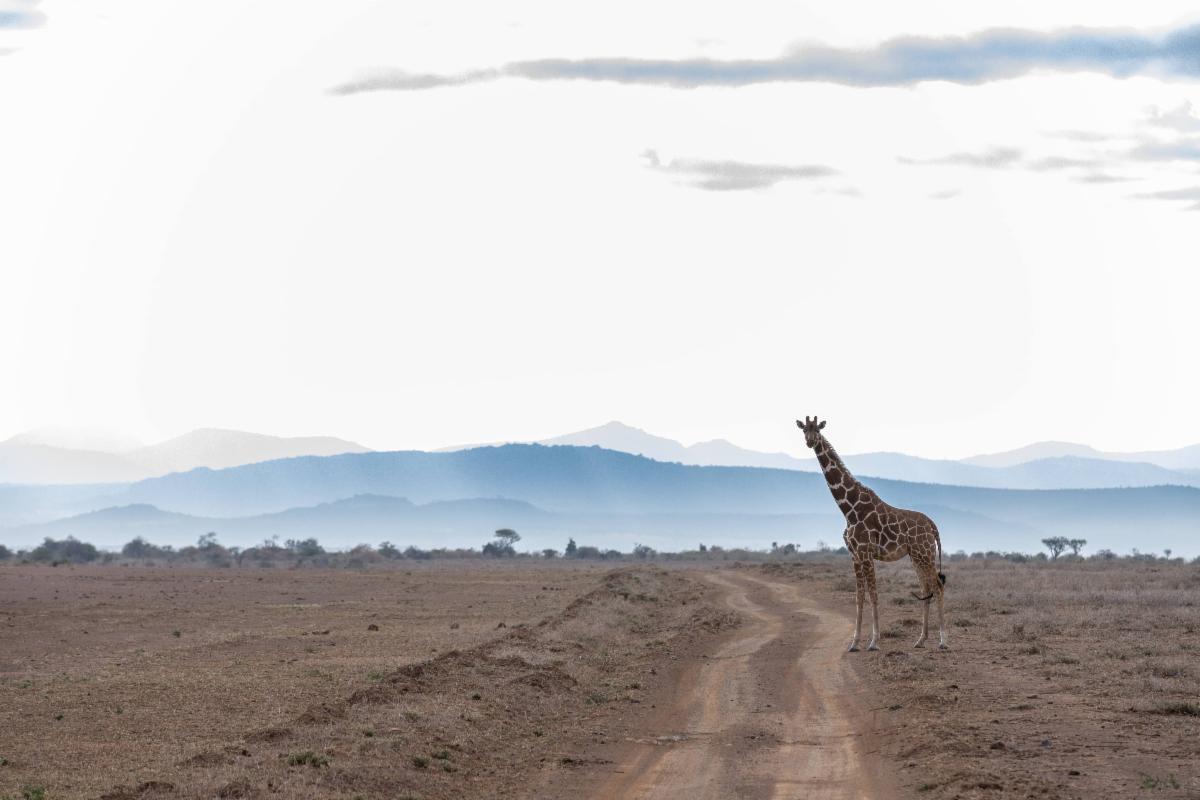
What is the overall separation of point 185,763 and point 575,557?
123 metres

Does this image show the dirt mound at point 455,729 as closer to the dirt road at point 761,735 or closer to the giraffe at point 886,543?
the dirt road at point 761,735

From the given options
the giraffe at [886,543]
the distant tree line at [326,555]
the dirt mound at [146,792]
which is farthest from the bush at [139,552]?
the dirt mound at [146,792]

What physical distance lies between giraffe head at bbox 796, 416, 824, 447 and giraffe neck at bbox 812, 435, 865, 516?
0.28 feet

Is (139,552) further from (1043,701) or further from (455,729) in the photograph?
(1043,701)

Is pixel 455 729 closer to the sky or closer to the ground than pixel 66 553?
closer to the ground

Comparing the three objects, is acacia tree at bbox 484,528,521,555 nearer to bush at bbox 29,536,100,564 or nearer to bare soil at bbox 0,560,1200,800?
bush at bbox 29,536,100,564

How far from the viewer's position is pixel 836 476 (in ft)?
90.5

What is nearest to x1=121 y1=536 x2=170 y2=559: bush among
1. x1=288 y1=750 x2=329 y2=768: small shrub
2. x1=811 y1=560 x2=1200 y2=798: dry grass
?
x1=811 y1=560 x2=1200 y2=798: dry grass

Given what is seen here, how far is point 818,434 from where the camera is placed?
2750 cm

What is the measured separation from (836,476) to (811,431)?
43.0 inches

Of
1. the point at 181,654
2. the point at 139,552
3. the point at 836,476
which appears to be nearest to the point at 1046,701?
the point at 836,476

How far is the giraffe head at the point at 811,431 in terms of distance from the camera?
89.5ft

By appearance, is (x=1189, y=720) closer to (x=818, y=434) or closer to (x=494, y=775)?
(x=494, y=775)

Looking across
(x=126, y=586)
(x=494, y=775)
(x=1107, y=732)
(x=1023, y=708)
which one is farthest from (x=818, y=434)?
(x=126, y=586)
